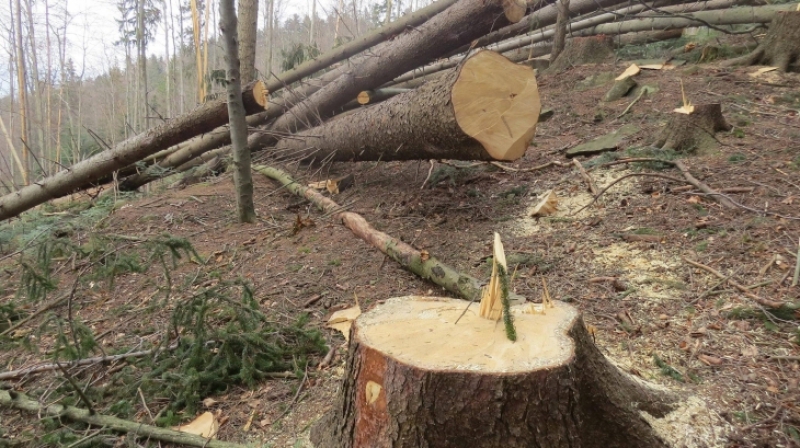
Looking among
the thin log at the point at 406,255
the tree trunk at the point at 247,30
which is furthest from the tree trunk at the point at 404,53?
the thin log at the point at 406,255

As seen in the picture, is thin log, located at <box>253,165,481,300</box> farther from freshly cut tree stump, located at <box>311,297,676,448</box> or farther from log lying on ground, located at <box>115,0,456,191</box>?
log lying on ground, located at <box>115,0,456,191</box>

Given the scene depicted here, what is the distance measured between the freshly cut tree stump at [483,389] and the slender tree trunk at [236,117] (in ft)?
12.2

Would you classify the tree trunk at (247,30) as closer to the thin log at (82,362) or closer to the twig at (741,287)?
the thin log at (82,362)

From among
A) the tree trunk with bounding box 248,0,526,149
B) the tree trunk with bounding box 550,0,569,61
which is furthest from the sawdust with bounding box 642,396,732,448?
the tree trunk with bounding box 550,0,569,61

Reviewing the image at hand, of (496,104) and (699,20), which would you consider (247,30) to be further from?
(699,20)

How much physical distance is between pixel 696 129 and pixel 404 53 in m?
3.53

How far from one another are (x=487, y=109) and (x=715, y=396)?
2662 mm

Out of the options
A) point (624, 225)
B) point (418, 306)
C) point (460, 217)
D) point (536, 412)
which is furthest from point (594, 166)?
point (536, 412)

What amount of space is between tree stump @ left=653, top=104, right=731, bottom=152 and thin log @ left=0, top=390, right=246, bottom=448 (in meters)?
4.83

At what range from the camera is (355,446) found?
165 centimetres

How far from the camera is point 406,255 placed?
3.76 metres

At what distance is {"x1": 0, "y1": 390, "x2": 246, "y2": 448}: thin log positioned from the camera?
213 centimetres

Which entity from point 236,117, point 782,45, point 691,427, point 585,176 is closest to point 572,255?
point 585,176

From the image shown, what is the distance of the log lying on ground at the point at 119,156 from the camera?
218 inches
